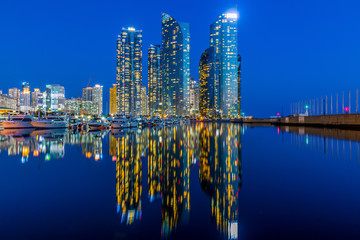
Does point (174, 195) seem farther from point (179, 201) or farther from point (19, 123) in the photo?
point (19, 123)

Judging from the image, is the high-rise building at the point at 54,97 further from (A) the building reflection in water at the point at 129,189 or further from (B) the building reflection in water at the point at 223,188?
(B) the building reflection in water at the point at 223,188

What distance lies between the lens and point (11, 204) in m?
6.71

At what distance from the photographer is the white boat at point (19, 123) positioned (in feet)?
181

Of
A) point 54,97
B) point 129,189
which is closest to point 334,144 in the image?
point 129,189

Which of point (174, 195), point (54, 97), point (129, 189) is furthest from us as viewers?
point (54, 97)

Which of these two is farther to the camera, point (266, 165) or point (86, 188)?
point (266, 165)

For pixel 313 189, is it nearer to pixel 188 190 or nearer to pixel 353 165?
pixel 188 190

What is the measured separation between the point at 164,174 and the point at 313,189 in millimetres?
5437

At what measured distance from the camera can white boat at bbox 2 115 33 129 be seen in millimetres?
55188

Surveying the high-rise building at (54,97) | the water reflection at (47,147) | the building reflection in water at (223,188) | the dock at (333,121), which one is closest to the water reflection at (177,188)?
the building reflection in water at (223,188)

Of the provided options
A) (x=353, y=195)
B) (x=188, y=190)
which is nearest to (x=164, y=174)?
(x=188, y=190)

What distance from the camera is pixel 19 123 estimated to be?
55.8 meters

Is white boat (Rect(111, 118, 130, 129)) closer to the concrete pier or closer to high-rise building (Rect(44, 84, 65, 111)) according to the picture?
the concrete pier

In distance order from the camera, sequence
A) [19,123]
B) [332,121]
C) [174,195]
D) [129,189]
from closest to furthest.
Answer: [174,195]
[129,189]
[332,121]
[19,123]
